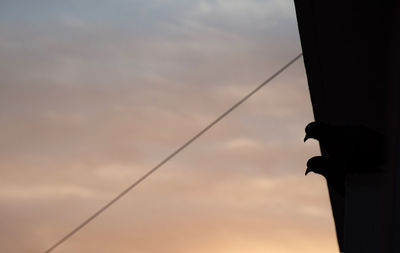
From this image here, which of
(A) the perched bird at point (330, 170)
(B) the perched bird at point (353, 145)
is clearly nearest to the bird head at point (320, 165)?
(A) the perched bird at point (330, 170)

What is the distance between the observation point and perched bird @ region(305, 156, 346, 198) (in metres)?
13.4

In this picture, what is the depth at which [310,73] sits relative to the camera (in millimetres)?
12992

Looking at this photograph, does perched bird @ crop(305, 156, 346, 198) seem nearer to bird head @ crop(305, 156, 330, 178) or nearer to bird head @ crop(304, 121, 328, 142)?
bird head @ crop(305, 156, 330, 178)

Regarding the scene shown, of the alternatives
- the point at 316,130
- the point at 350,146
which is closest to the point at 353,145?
the point at 350,146

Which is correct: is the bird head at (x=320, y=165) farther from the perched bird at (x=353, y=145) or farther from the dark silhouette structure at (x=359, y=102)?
the perched bird at (x=353, y=145)

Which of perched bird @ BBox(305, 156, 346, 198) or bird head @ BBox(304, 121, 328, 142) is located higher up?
bird head @ BBox(304, 121, 328, 142)

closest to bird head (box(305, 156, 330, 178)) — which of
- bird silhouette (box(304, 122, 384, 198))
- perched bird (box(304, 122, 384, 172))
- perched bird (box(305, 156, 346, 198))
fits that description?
perched bird (box(305, 156, 346, 198))

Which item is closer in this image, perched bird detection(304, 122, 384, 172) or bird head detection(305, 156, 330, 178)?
perched bird detection(304, 122, 384, 172)

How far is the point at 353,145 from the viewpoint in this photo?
12859mm

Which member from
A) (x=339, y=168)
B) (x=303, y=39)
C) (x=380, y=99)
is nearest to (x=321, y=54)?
(x=303, y=39)

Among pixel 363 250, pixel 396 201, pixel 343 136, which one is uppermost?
pixel 343 136

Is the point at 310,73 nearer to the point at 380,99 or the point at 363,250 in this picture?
the point at 380,99

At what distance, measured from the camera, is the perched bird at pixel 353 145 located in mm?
12680

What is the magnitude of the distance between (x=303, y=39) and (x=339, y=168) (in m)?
2.44
